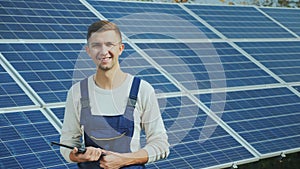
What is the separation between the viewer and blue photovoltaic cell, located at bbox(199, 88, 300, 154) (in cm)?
981

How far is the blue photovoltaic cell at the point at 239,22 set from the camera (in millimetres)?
14250

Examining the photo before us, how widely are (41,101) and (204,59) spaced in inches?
176

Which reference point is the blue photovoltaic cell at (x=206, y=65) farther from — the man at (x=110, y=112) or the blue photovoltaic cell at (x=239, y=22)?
the man at (x=110, y=112)

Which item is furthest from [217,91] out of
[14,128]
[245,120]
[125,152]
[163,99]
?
[125,152]

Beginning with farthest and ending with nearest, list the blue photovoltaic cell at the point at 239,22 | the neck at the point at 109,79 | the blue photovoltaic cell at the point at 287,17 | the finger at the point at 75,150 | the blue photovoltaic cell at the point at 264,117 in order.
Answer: the blue photovoltaic cell at the point at 287,17, the blue photovoltaic cell at the point at 239,22, the blue photovoltaic cell at the point at 264,117, the neck at the point at 109,79, the finger at the point at 75,150

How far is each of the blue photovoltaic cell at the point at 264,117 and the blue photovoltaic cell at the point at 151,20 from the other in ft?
7.37

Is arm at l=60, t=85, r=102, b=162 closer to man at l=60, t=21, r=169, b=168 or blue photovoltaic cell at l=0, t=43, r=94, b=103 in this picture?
man at l=60, t=21, r=169, b=168

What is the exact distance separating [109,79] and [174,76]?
22.6 ft

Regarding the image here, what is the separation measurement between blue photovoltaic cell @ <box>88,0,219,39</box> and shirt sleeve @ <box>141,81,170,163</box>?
7870 millimetres

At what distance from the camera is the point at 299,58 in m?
14.1

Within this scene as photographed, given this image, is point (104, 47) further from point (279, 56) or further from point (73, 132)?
point (279, 56)

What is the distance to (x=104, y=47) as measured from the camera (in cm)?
359

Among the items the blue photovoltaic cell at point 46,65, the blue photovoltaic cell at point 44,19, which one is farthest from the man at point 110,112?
the blue photovoltaic cell at point 44,19

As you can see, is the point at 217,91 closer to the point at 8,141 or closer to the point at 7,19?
the point at 7,19
